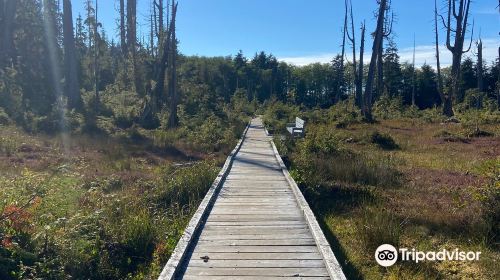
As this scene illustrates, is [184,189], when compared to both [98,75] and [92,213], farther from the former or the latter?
[98,75]

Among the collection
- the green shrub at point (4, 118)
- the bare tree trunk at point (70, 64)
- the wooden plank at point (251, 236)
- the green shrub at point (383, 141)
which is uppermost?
the bare tree trunk at point (70, 64)

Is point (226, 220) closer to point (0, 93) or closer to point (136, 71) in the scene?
point (0, 93)

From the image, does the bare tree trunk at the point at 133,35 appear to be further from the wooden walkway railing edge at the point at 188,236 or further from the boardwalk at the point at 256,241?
the boardwalk at the point at 256,241

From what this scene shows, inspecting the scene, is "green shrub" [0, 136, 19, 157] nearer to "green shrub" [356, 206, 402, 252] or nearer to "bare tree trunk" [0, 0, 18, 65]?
"green shrub" [356, 206, 402, 252]

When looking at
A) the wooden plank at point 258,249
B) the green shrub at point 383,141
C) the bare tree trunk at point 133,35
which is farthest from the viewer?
the bare tree trunk at point 133,35

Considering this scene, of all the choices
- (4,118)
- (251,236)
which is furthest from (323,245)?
(4,118)

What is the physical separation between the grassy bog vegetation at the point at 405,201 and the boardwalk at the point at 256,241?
0.66 m

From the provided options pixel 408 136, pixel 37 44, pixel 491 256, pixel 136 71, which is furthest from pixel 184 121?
pixel 491 256

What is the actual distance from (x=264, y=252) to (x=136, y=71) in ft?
86.1

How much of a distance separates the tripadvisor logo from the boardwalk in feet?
2.95

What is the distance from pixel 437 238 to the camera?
620 centimetres

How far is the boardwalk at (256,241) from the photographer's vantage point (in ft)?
14.3

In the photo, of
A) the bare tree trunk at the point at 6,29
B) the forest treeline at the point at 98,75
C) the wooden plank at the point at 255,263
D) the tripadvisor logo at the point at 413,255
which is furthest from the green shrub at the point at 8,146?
the bare tree trunk at the point at 6,29

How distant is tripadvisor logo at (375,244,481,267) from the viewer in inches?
209
